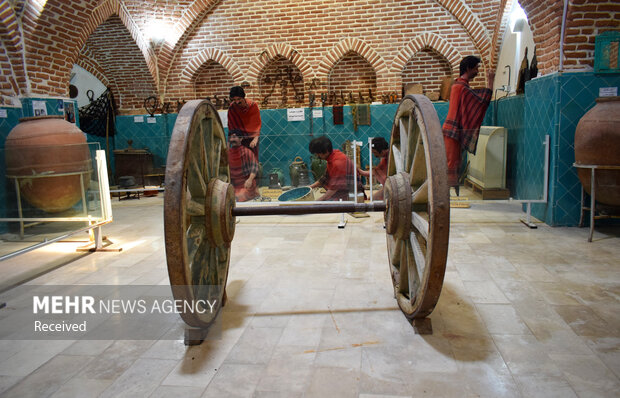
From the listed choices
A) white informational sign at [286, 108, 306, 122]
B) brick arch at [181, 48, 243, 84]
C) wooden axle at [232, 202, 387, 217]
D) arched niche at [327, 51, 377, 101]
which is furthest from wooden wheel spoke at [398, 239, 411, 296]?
brick arch at [181, 48, 243, 84]

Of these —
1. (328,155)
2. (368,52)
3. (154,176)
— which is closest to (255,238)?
(328,155)

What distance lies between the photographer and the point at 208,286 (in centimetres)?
281

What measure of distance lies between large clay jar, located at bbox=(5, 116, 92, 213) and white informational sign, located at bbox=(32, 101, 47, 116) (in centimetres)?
113

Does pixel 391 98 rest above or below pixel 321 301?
above

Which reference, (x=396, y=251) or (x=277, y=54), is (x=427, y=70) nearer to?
(x=277, y=54)

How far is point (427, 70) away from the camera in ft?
34.3

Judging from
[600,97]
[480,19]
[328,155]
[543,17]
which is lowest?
[328,155]

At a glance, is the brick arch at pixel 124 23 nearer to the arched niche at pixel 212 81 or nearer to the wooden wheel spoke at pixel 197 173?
the arched niche at pixel 212 81

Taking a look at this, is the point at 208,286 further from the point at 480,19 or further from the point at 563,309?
the point at 480,19

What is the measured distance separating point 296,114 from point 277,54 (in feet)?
5.64

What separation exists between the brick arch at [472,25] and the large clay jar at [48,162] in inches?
310

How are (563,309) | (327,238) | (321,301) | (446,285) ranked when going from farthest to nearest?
(327,238), (446,285), (321,301), (563,309)

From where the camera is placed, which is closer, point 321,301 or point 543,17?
point 321,301

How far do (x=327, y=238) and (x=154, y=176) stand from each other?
5819 millimetres
